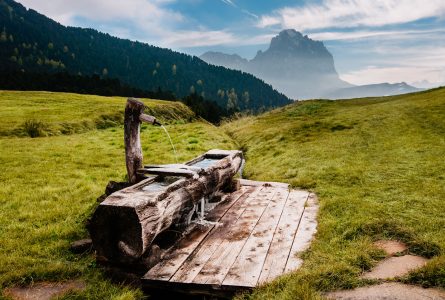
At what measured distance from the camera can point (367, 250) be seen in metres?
5.69

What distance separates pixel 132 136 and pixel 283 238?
12.5ft

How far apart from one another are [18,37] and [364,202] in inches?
8713

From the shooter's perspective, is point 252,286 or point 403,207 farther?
point 403,207

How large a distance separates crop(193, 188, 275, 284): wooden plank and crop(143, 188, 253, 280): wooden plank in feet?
1.43

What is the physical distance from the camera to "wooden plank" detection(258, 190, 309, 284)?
531 cm

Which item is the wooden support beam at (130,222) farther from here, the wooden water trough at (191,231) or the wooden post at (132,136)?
the wooden post at (132,136)

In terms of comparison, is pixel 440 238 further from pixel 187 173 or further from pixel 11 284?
pixel 11 284

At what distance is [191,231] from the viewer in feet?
23.3

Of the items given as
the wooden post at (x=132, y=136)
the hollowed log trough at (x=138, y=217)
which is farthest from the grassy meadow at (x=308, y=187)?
the wooden post at (x=132, y=136)

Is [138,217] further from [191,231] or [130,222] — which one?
Result: [191,231]

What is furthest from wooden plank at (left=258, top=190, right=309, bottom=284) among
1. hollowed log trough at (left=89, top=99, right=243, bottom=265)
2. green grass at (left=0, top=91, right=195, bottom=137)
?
green grass at (left=0, top=91, right=195, bottom=137)

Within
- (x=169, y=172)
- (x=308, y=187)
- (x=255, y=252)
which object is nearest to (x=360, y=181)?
(x=308, y=187)

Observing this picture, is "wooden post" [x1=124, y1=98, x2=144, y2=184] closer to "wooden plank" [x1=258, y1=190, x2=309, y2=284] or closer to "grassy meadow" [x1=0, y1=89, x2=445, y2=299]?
"grassy meadow" [x1=0, y1=89, x2=445, y2=299]

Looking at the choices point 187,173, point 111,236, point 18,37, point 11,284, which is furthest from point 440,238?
point 18,37
